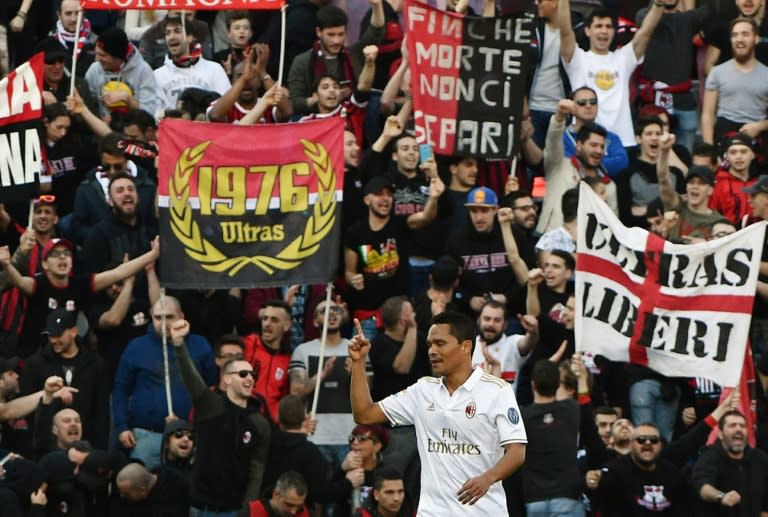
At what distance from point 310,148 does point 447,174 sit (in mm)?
2494

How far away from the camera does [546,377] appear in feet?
54.2

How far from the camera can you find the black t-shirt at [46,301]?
18.1 metres

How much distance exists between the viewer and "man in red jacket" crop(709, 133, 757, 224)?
65.4 ft

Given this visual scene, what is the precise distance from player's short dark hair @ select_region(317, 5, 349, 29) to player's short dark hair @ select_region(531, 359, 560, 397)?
555cm

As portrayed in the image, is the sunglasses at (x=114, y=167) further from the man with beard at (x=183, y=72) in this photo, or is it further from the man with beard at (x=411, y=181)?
the man with beard at (x=183, y=72)

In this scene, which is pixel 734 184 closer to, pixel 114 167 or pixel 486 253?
pixel 486 253

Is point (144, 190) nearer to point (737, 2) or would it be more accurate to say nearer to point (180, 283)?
point (180, 283)

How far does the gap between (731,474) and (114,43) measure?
7.41 meters

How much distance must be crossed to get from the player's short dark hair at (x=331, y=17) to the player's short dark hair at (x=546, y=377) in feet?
18.2

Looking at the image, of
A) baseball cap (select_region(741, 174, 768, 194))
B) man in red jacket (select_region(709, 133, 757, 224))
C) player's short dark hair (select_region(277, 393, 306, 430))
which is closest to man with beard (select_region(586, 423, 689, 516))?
player's short dark hair (select_region(277, 393, 306, 430))

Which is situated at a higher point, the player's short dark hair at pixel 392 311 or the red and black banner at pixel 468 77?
the red and black banner at pixel 468 77

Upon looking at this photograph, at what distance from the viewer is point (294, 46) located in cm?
2250

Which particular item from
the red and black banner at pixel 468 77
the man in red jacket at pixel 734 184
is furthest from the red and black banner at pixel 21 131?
the man in red jacket at pixel 734 184

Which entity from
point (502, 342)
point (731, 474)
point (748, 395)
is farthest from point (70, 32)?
point (731, 474)
